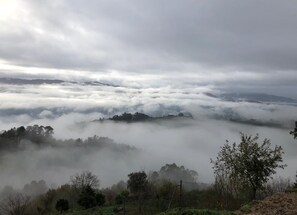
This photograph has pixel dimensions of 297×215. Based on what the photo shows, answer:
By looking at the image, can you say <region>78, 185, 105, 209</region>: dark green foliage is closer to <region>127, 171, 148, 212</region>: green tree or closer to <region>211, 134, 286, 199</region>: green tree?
<region>127, 171, 148, 212</region>: green tree

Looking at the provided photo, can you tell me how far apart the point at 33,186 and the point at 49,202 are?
2084 inches

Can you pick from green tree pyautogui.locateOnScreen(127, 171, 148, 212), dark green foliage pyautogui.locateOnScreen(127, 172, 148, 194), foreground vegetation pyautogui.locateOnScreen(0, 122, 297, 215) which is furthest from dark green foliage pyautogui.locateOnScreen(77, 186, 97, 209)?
dark green foliage pyautogui.locateOnScreen(127, 172, 148, 194)

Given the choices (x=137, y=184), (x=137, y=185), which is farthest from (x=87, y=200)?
(x=137, y=184)

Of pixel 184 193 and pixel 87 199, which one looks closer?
pixel 87 199

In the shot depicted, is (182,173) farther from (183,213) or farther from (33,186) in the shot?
(183,213)

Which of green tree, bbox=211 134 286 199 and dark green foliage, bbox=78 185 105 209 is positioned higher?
green tree, bbox=211 134 286 199

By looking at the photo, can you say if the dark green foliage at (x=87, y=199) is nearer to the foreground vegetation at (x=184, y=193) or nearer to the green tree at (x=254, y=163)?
the foreground vegetation at (x=184, y=193)

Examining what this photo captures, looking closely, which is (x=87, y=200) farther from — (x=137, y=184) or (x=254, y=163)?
(x=254, y=163)

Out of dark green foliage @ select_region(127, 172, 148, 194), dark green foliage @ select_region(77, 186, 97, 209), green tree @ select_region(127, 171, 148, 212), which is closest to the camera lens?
dark green foliage @ select_region(77, 186, 97, 209)

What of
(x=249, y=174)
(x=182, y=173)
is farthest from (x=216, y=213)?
(x=182, y=173)

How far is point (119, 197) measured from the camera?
118m

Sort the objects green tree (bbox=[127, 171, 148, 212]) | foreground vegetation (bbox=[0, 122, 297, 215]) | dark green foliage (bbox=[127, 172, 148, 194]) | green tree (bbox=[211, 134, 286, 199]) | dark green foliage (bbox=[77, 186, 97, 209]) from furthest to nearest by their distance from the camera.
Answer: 1. dark green foliage (bbox=[127, 172, 148, 194])
2. green tree (bbox=[127, 171, 148, 212])
3. dark green foliage (bbox=[77, 186, 97, 209])
4. foreground vegetation (bbox=[0, 122, 297, 215])
5. green tree (bbox=[211, 134, 286, 199])

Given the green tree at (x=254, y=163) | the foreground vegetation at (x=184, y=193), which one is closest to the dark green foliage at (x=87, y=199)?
the foreground vegetation at (x=184, y=193)

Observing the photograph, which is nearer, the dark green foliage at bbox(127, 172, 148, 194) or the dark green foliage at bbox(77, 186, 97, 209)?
the dark green foliage at bbox(77, 186, 97, 209)
